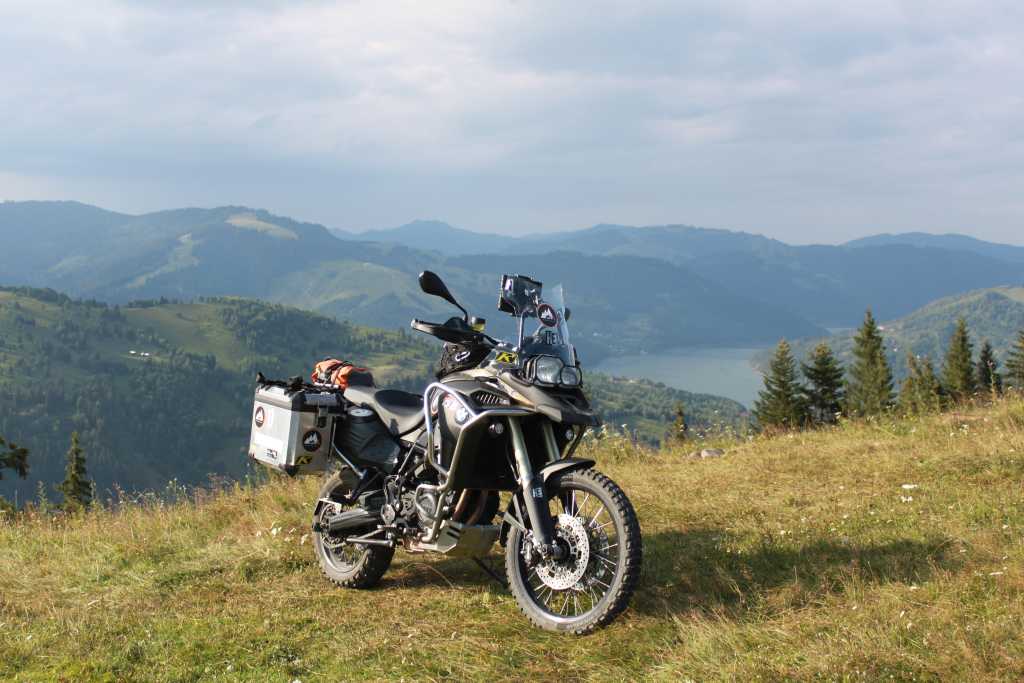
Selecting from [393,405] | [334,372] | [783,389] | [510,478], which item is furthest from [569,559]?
[783,389]

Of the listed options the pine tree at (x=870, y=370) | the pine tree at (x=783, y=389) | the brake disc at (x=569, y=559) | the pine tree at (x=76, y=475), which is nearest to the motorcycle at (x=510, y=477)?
the brake disc at (x=569, y=559)

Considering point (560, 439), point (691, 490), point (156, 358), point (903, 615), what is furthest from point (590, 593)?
point (156, 358)

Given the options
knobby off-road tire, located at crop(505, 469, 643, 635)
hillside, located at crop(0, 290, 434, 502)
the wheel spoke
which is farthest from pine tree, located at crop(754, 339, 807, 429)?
hillside, located at crop(0, 290, 434, 502)

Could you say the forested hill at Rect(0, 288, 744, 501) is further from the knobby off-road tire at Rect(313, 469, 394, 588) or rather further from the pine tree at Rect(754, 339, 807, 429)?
the knobby off-road tire at Rect(313, 469, 394, 588)

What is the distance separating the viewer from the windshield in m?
5.22

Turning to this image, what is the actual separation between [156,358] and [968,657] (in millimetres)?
213364

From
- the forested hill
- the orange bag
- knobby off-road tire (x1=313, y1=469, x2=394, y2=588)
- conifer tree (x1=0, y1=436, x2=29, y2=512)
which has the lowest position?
the forested hill

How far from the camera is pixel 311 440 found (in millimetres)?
6363

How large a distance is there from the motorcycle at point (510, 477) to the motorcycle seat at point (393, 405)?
1 centimetres

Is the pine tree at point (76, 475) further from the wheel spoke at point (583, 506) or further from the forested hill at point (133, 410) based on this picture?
the forested hill at point (133, 410)

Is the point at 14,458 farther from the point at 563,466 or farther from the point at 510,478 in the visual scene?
the point at 563,466

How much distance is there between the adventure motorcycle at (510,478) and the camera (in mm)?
4926

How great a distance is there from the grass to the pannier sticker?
3.57 ft

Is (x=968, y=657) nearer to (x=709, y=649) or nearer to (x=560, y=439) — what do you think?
(x=709, y=649)
